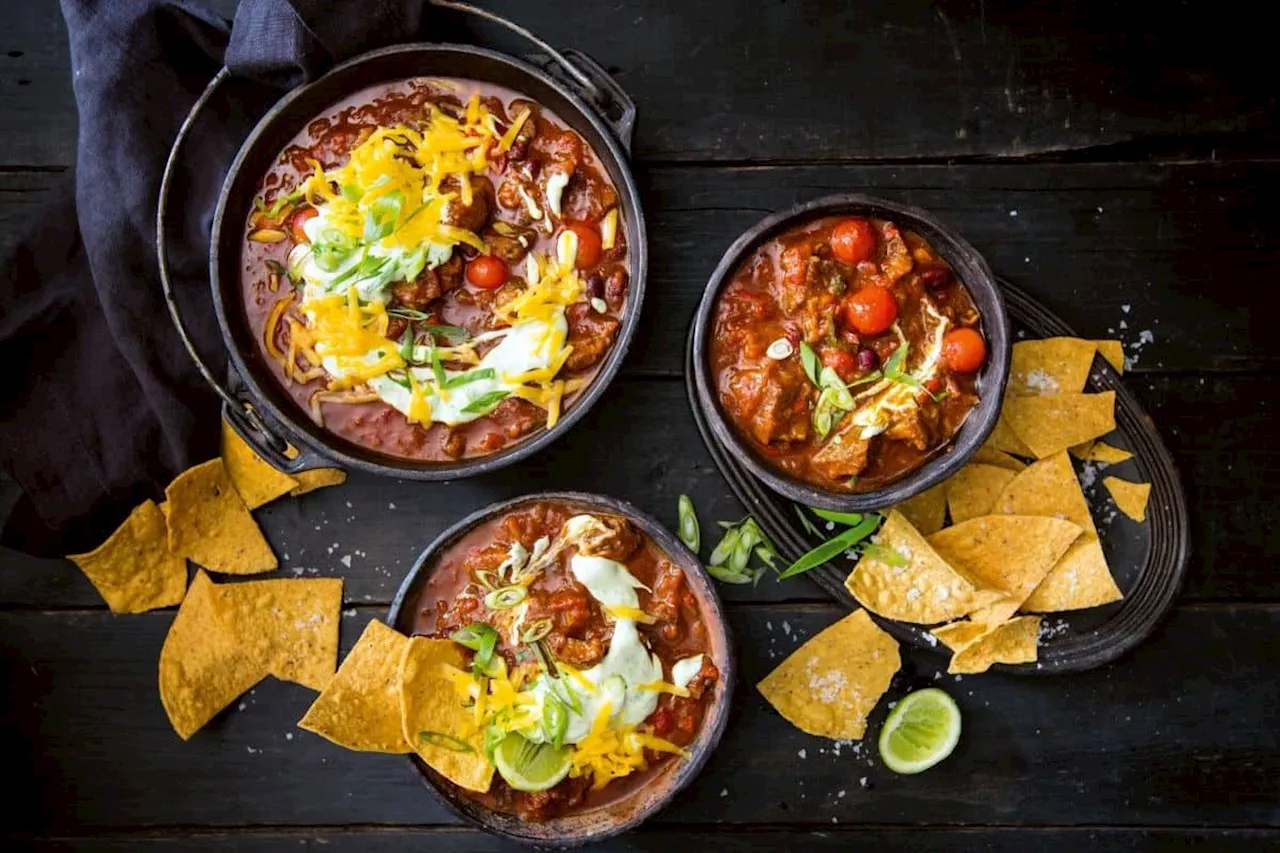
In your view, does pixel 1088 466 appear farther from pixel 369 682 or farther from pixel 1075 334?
pixel 369 682

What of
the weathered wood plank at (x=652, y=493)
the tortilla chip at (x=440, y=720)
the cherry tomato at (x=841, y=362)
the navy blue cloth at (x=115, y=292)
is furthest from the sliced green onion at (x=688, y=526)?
the navy blue cloth at (x=115, y=292)

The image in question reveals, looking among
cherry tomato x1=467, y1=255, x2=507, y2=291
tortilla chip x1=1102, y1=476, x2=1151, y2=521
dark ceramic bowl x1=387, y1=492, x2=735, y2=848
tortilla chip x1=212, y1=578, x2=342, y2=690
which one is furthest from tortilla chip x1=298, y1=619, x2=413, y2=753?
tortilla chip x1=1102, y1=476, x2=1151, y2=521

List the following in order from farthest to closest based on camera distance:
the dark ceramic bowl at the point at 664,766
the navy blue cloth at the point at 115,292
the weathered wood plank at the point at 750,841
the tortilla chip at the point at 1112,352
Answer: the weathered wood plank at the point at 750,841 < the tortilla chip at the point at 1112,352 < the navy blue cloth at the point at 115,292 < the dark ceramic bowl at the point at 664,766

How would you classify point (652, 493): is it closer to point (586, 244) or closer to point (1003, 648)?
point (586, 244)

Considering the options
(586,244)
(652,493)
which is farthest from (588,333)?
(652,493)

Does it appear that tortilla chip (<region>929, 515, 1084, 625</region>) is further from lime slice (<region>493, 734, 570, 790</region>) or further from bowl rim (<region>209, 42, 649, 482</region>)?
lime slice (<region>493, 734, 570, 790</region>)

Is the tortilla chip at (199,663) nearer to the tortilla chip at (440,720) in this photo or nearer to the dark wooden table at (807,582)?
the dark wooden table at (807,582)
